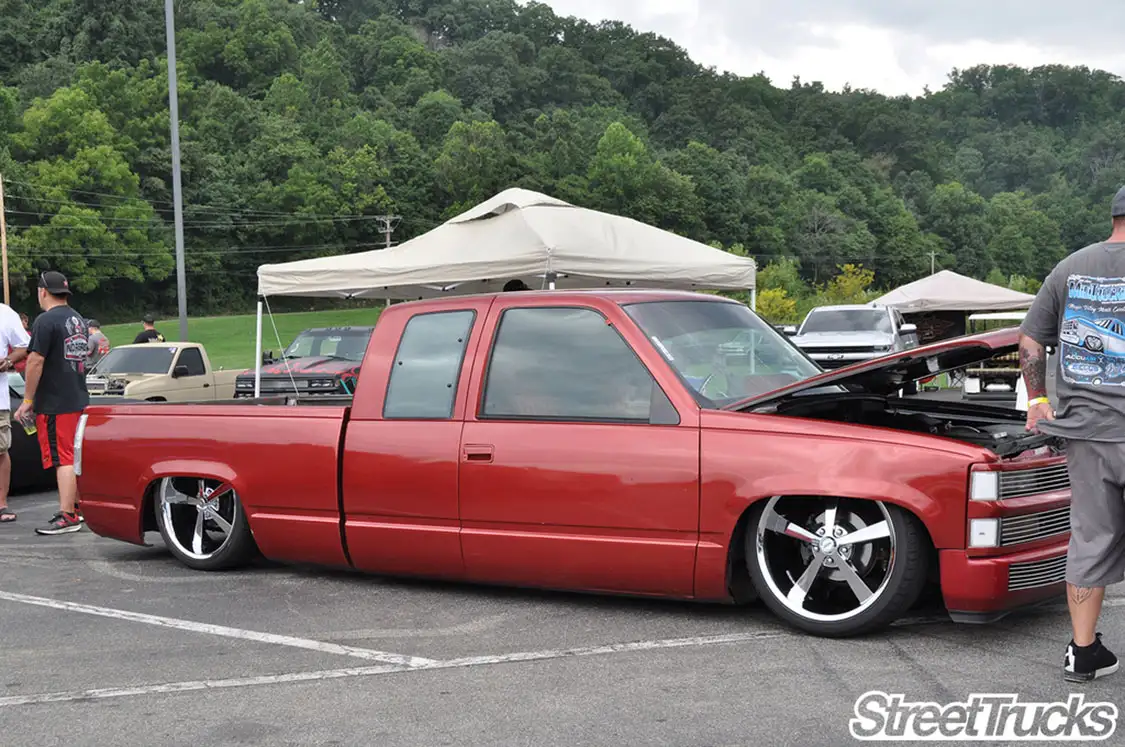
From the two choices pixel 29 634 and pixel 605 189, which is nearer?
pixel 29 634

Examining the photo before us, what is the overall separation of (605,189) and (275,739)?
347ft

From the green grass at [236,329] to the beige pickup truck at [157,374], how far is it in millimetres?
47659

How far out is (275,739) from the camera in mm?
3887

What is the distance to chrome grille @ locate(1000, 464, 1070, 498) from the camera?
4.70 metres

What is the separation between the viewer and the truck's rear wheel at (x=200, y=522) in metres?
6.73

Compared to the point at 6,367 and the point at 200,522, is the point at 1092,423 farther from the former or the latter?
the point at 6,367

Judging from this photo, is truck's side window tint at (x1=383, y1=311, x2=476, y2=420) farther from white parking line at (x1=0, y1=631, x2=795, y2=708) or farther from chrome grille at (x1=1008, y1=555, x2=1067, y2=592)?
chrome grille at (x1=1008, y1=555, x2=1067, y2=592)

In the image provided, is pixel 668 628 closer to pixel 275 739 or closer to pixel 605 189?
pixel 275 739

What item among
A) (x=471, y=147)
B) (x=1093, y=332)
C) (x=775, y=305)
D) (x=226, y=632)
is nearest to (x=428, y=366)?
(x=226, y=632)

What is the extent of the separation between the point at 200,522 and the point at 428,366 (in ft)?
6.13

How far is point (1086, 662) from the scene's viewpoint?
4.23 metres

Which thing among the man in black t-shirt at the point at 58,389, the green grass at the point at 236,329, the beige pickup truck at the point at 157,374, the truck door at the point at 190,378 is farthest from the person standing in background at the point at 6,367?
the green grass at the point at 236,329

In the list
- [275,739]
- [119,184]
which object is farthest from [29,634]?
[119,184]

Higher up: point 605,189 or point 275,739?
point 605,189
